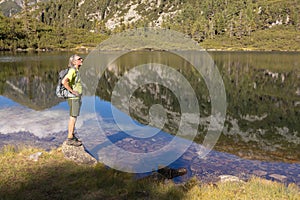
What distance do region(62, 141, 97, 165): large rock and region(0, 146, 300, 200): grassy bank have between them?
0.50 meters

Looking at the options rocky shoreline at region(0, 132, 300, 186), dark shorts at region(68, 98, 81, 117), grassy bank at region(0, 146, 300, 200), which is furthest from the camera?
rocky shoreline at region(0, 132, 300, 186)

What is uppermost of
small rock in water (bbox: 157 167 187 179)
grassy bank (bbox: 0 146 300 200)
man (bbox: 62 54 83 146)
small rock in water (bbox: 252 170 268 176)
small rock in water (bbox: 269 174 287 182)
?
man (bbox: 62 54 83 146)

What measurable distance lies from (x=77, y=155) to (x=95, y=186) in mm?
2557

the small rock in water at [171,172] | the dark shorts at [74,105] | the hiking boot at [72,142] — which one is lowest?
the small rock in water at [171,172]

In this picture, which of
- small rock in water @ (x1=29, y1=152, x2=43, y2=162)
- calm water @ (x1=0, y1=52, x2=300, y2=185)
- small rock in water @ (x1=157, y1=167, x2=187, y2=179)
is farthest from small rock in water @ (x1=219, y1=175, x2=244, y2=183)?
small rock in water @ (x1=29, y1=152, x2=43, y2=162)

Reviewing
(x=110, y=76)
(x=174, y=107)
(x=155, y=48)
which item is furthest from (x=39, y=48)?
(x=174, y=107)

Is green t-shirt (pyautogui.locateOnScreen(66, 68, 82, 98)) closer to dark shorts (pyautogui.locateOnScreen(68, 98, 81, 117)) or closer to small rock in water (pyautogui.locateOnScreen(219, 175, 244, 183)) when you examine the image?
dark shorts (pyautogui.locateOnScreen(68, 98, 81, 117))

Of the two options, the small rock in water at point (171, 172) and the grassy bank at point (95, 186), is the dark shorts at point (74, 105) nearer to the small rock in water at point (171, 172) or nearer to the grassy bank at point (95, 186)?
the grassy bank at point (95, 186)

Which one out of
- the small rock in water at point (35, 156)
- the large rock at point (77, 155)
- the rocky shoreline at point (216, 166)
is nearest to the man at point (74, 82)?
the large rock at point (77, 155)

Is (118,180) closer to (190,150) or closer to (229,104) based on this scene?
(190,150)

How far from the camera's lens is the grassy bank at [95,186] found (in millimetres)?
8367

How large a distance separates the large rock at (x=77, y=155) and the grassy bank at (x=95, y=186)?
500 millimetres

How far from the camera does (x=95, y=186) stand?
8914 millimetres

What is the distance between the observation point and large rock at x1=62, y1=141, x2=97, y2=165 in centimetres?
1098
